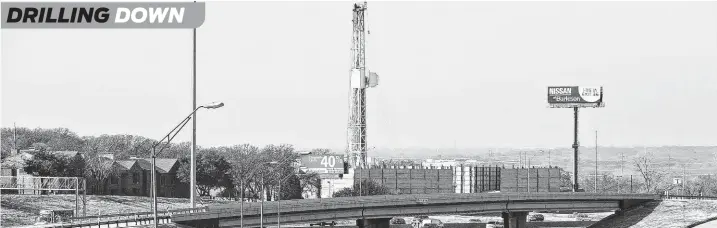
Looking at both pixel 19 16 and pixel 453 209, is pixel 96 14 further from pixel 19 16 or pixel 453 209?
pixel 453 209

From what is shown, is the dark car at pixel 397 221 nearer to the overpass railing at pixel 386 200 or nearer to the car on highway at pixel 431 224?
the car on highway at pixel 431 224

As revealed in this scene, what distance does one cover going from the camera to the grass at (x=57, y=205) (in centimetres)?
12755

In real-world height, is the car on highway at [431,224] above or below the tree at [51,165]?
below

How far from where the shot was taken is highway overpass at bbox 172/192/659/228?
11056 cm

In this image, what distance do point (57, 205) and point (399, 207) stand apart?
46.2 meters

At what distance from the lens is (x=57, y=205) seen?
147 metres

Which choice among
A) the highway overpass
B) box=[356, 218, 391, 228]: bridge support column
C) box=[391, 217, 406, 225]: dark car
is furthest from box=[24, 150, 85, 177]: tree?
box=[356, 218, 391, 228]: bridge support column

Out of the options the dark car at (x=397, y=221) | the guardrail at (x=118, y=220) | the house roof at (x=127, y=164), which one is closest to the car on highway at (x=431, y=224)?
the dark car at (x=397, y=221)

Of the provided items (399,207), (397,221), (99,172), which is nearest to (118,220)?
(399,207)

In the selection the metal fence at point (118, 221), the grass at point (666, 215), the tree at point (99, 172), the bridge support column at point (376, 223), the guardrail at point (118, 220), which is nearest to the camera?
the guardrail at point (118, 220)

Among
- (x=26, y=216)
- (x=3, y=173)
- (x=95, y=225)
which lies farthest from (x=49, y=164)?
(x=95, y=225)

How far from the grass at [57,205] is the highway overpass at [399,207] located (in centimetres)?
1609

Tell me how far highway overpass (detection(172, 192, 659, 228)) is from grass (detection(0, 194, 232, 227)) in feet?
52.8

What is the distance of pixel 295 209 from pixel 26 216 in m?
34.1
